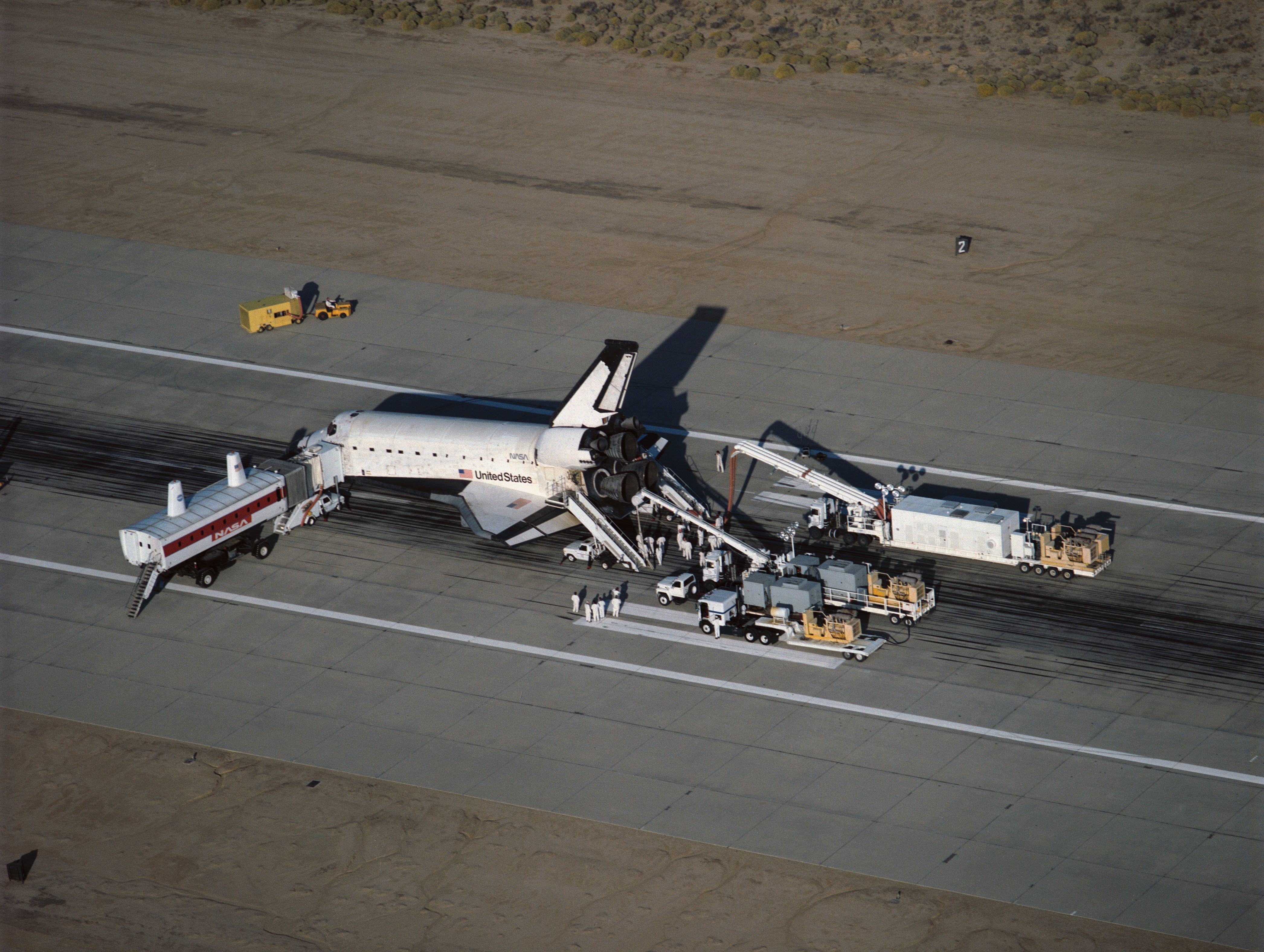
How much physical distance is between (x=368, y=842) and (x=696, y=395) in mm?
33011

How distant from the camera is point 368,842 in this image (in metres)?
51.3

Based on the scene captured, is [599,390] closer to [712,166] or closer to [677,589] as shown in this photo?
[677,589]

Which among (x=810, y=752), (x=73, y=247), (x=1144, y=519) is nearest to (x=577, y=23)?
(x=73, y=247)

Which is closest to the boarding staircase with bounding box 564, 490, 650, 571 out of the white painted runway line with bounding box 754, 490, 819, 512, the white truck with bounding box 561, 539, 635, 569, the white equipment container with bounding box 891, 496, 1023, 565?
the white truck with bounding box 561, 539, 635, 569

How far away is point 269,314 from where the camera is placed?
85062 mm

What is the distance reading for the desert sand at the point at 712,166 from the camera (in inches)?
3410

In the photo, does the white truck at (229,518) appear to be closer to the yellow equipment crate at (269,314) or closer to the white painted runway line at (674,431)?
the white painted runway line at (674,431)

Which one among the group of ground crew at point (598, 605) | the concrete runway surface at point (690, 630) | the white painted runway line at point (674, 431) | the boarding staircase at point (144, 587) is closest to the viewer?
the concrete runway surface at point (690, 630)

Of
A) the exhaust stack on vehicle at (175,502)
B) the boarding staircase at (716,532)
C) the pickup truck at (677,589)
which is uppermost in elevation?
the exhaust stack on vehicle at (175,502)

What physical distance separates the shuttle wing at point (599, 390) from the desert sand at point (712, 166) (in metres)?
19.0

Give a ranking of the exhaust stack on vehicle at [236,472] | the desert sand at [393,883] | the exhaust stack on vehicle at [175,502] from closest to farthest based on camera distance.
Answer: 1. the desert sand at [393,883]
2. the exhaust stack on vehicle at [175,502]
3. the exhaust stack on vehicle at [236,472]

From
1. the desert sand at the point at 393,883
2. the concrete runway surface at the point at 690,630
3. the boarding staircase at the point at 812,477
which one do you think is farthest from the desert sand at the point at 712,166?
the desert sand at the point at 393,883

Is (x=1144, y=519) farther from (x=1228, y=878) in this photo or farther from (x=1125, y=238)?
(x=1125, y=238)

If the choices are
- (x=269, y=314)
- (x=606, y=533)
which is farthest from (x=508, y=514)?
(x=269, y=314)
